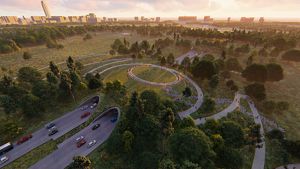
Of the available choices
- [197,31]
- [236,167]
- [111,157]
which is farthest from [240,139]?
[197,31]

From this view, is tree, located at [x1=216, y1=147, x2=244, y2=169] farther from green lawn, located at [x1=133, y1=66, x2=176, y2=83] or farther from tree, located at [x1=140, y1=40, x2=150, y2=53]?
tree, located at [x1=140, y1=40, x2=150, y2=53]

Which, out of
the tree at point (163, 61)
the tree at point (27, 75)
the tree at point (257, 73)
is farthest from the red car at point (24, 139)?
the tree at point (257, 73)

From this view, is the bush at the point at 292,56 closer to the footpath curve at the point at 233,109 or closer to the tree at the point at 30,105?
the footpath curve at the point at 233,109

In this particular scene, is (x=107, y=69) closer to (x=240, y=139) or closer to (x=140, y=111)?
(x=140, y=111)

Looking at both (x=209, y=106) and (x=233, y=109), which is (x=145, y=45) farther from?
(x=233, y=109)

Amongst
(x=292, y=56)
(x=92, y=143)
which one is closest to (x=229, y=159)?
(x=92, y=143)
